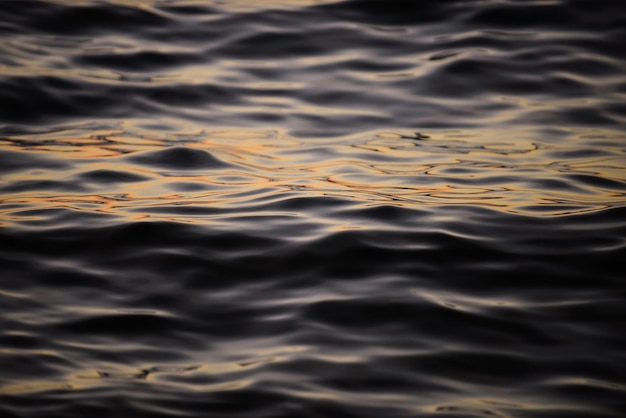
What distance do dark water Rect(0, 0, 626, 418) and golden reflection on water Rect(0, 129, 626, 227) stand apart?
0.06 ft

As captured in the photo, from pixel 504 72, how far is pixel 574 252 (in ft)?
9.58

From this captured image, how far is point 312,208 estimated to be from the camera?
176 inches

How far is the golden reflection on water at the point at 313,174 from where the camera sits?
452 cm

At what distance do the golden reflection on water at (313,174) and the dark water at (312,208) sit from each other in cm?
2

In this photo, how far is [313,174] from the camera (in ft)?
16.5

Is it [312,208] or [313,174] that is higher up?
[313,174]

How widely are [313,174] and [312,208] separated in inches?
23.9

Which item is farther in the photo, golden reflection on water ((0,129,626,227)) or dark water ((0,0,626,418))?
golden reflection on water ((0,129,626,227))

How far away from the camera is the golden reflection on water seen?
14.8 feet

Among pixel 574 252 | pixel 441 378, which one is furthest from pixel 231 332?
pixel 574 252

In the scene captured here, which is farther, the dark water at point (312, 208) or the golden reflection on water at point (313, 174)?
the golden reflection on water at point (313, 174)

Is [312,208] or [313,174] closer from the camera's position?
[312,208]

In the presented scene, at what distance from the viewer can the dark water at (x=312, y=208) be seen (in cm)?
299

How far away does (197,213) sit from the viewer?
4383 mm
